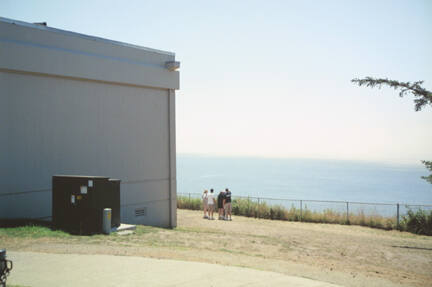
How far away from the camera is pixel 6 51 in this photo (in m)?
14.5

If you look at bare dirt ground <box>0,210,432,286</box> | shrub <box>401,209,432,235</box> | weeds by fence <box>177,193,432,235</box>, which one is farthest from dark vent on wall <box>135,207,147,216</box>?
shrub <box>401,209,432,235</box>

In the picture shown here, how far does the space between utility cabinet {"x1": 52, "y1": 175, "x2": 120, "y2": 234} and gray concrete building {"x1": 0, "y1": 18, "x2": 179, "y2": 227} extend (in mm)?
2883

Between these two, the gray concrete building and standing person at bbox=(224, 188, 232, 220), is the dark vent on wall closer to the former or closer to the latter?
the gray concrete building

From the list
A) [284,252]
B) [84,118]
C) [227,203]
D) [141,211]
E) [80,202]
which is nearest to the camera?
[284,252]

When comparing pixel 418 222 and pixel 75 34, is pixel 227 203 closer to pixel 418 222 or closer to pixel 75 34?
pixel 418 222

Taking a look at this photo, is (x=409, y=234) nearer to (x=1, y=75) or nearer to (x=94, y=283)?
(x=94, y=283)

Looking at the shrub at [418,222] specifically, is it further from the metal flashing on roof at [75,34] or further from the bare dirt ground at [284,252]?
the metal flashing on roof at [75,34]

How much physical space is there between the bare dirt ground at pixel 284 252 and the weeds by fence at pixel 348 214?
519 centimetres

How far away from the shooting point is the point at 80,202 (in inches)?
493

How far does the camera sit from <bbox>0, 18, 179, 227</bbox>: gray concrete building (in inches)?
583

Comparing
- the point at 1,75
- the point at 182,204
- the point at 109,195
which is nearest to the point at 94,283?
the point at 109,195

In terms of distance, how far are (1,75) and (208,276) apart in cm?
1113

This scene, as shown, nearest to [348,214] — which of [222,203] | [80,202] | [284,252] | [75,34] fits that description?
[222,203]

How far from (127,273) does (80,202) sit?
5.16 m
